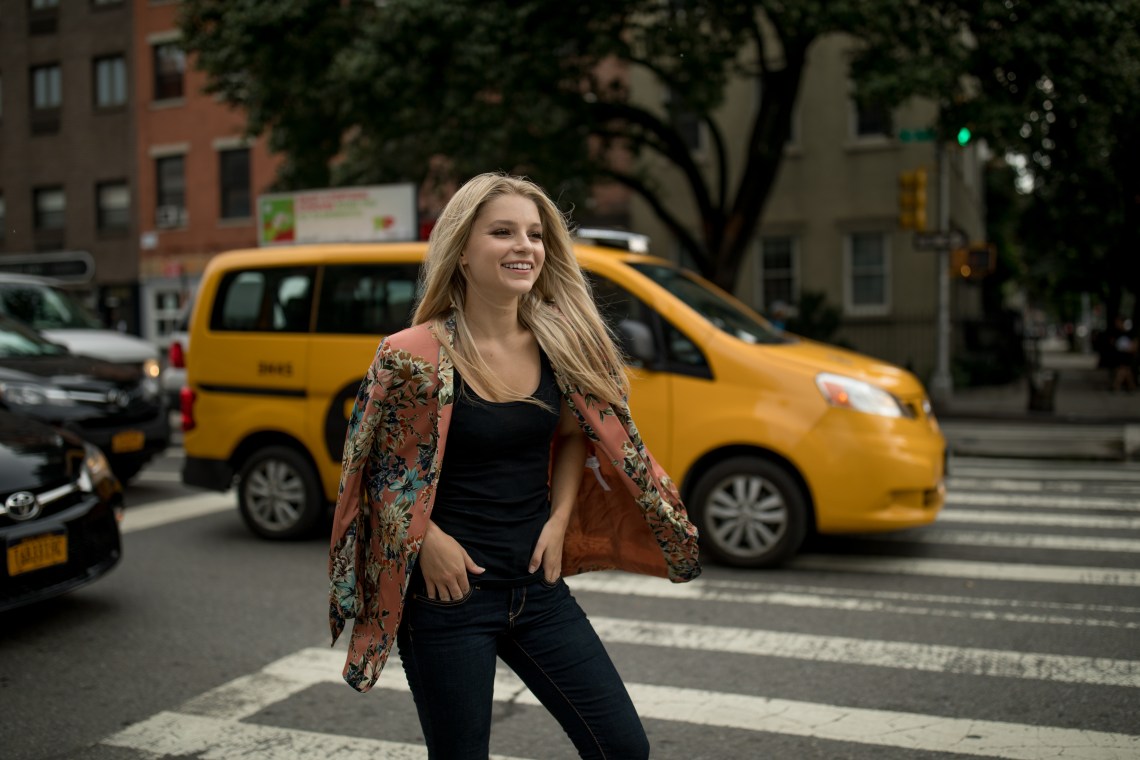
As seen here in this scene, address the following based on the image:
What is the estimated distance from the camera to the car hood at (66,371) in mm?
8984

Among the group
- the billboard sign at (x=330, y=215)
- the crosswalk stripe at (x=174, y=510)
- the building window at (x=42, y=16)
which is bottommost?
the crosswalk stripe at (x=174, y=510)

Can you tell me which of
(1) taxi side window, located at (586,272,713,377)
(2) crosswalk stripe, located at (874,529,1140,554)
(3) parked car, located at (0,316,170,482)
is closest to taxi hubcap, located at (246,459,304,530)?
(3) parked car, located at (0,316,170,482)

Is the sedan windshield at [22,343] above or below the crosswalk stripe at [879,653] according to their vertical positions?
above

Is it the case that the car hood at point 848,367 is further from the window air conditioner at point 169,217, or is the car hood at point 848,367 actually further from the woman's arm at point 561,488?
the window air conditioner at point 169,217

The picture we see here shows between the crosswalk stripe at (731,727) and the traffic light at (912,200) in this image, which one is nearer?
the crosswalk stripe at (731,727)

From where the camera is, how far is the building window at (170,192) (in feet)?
101

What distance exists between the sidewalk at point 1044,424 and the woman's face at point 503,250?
11740mm

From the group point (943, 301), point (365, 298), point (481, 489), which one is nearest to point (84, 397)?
point (365, 298)

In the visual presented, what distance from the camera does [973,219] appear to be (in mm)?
33438

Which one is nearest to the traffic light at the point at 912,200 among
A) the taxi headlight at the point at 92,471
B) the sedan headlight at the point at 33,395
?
the sedan headlight at the point at 33,395

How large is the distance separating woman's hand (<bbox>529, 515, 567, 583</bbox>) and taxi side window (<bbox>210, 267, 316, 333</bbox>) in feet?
17.8

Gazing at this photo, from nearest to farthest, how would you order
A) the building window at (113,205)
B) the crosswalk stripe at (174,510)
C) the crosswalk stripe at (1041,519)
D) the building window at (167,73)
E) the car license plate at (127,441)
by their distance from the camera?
the crosswalk stripe at (1041,519) → the crosswalk stripe at (174,510) → the car license plate at (127,441) → the building window at (167,73) → the building window at (113,205)

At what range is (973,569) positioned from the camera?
6.79m

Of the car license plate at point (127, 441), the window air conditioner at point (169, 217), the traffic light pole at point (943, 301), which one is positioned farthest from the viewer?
the window air conditioner at point (169, 217)
